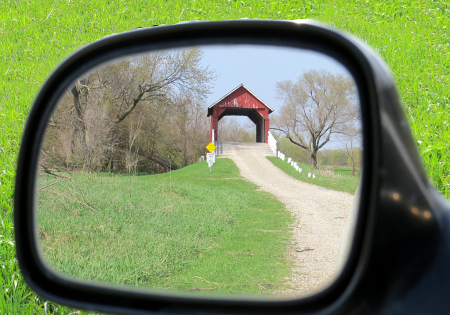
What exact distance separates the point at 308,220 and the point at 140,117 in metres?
0.94

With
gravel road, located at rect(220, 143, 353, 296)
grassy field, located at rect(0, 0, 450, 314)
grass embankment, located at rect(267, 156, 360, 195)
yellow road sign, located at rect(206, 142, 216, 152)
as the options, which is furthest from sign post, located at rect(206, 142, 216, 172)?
grassy field, located at rect(0, 0, 450, 314)

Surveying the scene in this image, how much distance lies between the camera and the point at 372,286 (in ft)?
3.11

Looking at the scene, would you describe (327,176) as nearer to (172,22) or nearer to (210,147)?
(210,147)

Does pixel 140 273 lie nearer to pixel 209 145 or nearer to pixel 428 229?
pixel 209 145

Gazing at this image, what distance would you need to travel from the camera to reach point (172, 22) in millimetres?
13055

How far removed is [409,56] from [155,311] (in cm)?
909

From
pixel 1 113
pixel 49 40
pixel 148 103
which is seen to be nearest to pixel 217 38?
pixel 148 103

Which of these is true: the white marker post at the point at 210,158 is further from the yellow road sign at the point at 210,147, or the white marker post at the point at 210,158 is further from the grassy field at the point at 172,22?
the grassy field at the point at 172,22

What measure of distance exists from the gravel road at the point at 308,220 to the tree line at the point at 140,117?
0.35 m

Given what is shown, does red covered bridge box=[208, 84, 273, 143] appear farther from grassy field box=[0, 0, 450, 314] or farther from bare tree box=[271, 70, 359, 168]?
grassy field box=[0, 0, 450, 314]

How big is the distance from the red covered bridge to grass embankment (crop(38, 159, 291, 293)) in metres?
0.26

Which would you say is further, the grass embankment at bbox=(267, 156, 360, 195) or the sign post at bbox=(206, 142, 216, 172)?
the sign post at bbox=(206, 142, 216, 172)

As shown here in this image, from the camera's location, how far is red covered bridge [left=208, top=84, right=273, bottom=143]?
4.74ft

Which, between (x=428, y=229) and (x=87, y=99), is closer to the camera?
(x=428, y=229)
